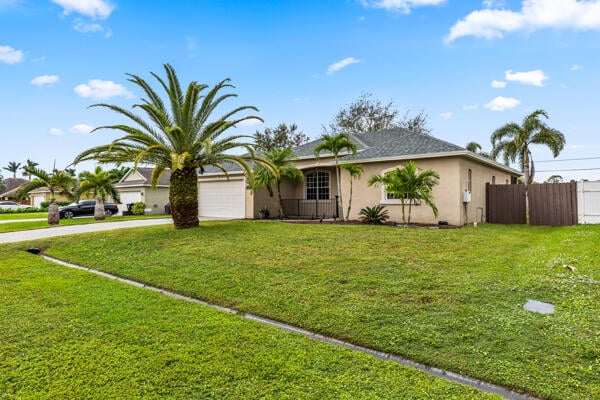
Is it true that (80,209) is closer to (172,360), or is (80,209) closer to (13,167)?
(172,360)

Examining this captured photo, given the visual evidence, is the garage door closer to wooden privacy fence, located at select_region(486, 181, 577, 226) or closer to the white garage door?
the white garage door

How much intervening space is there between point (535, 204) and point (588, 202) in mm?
1726

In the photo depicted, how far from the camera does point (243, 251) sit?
8.52 meters

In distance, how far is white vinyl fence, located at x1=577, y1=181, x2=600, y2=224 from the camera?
43.8 feet

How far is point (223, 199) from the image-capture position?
20.0 m

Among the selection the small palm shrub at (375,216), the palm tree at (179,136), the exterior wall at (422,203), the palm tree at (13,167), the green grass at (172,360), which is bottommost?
the green grass at (172,360)

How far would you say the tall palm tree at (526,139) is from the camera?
65.7ft

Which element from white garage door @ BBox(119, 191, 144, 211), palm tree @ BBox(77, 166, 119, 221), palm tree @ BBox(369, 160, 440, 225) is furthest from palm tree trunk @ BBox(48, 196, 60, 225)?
palm tree @ BBox(369, 160, 440, 225)

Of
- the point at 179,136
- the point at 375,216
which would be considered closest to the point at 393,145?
the point at 375,216

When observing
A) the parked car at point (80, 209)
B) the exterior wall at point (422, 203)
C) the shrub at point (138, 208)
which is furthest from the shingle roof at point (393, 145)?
the parked car at point (80, 209)

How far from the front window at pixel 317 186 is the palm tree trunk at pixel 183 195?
7.38 m

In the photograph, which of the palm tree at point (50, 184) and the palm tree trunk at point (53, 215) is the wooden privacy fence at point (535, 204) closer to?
the palm tree trunk at point (53, 215)

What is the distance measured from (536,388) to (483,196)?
14.3 meters

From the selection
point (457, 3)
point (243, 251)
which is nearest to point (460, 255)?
point (243, 251)
